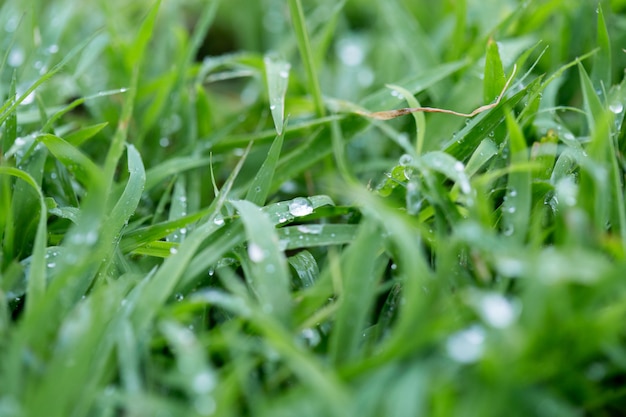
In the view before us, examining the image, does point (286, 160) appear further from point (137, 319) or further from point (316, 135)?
point (137, 319)

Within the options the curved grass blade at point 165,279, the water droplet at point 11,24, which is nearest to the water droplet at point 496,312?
the curved grass blade at point 165,279

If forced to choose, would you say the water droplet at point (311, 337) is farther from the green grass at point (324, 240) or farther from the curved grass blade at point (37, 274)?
the curved grass blade at point (37, 274)

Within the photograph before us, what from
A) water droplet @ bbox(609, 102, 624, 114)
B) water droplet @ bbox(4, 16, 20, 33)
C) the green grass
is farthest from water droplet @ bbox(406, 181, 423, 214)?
water droplet @ bbox(4, 16, 20, 33)

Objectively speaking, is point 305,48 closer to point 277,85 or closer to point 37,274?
point 277,85

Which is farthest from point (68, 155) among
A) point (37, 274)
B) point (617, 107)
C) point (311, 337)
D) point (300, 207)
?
point (617, 107)

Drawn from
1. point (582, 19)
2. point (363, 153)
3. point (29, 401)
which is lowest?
point (363, 153)

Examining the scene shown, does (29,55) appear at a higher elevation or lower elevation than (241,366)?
higher

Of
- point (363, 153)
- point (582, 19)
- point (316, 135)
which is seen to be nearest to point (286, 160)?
point (316, 135)
